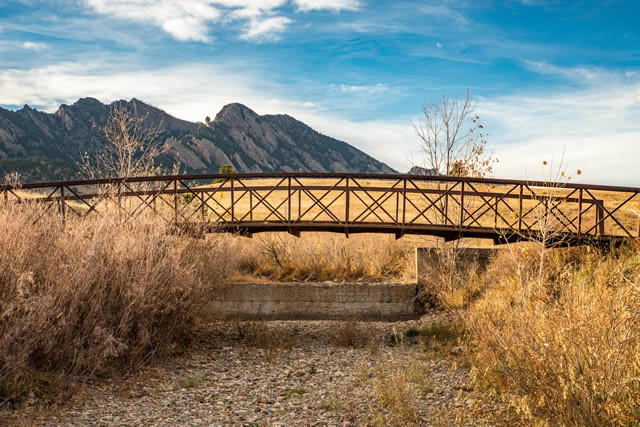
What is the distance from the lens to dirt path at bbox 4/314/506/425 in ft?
25.4

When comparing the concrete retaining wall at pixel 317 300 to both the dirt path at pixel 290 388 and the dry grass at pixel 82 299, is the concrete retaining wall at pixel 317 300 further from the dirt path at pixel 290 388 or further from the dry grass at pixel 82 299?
the dry grass at pixel 82 299

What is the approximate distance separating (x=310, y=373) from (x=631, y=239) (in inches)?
436

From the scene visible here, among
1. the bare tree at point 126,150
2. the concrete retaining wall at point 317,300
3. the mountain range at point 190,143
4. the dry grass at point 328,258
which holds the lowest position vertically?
the concrete retaining wall at point 317,300

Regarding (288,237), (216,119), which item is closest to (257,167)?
(216,119)

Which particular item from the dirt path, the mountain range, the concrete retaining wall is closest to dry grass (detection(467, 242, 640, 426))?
the dirt path

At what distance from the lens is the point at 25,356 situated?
746 cm

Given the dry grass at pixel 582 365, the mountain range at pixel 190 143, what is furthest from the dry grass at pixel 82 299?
the mountain range at pixel 190 143

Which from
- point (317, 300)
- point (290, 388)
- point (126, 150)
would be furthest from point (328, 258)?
point (126, 150)

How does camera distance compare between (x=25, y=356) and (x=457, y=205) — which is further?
(x=457, y=205)

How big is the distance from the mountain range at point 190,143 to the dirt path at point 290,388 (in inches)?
2301

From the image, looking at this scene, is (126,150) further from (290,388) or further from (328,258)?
(290,388)

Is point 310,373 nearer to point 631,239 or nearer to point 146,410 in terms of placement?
point 146,410

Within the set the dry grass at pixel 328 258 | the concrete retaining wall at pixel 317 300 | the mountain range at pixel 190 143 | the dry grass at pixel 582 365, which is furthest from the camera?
the mountain range at pixel 190 143

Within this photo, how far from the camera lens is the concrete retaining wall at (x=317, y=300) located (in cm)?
1783
